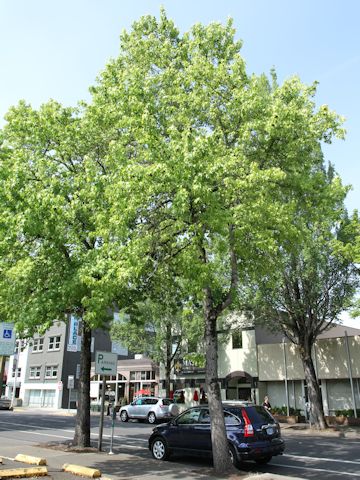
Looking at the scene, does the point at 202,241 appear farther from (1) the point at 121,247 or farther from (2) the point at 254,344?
(2) the point at 254,344

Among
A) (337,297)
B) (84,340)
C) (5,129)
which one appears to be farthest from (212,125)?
(337,297)

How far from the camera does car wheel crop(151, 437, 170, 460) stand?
12.6 meters

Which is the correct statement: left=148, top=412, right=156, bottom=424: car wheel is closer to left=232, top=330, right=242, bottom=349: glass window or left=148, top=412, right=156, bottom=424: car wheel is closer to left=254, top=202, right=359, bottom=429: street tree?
left=232, top=330, right=242, bottom=349: glass window

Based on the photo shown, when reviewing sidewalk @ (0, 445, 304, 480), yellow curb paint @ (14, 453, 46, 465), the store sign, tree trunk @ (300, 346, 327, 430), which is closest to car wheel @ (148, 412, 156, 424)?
tree trunk @ (300, 346, 327, 430)

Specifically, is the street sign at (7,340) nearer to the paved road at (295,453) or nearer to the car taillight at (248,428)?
the paved road at (295,453)

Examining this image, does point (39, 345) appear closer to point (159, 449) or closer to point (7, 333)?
point (159, 449)

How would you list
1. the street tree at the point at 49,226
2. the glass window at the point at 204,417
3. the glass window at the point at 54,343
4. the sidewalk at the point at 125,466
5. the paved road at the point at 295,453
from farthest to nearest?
the glass window at the point at 54,343
the glass window at the point at 204,417
the street tree at the point at 49,226
the paved road at the point at 295,453
the sidewalk at the point at 125,466

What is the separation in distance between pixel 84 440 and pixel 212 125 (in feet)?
34.5

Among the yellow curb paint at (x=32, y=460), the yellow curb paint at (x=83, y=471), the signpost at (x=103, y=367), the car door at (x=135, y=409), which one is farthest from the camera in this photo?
the car door at (x=135, y=409)

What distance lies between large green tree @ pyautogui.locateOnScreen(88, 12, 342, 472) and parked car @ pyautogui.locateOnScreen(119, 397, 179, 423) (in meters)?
18.4

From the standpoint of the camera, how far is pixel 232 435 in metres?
11.0

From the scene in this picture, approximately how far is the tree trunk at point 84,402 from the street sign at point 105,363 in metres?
0.92

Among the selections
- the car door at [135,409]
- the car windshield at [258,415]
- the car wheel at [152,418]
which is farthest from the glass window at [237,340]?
the car windshield at [258,415]

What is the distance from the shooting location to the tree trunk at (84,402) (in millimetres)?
14266
